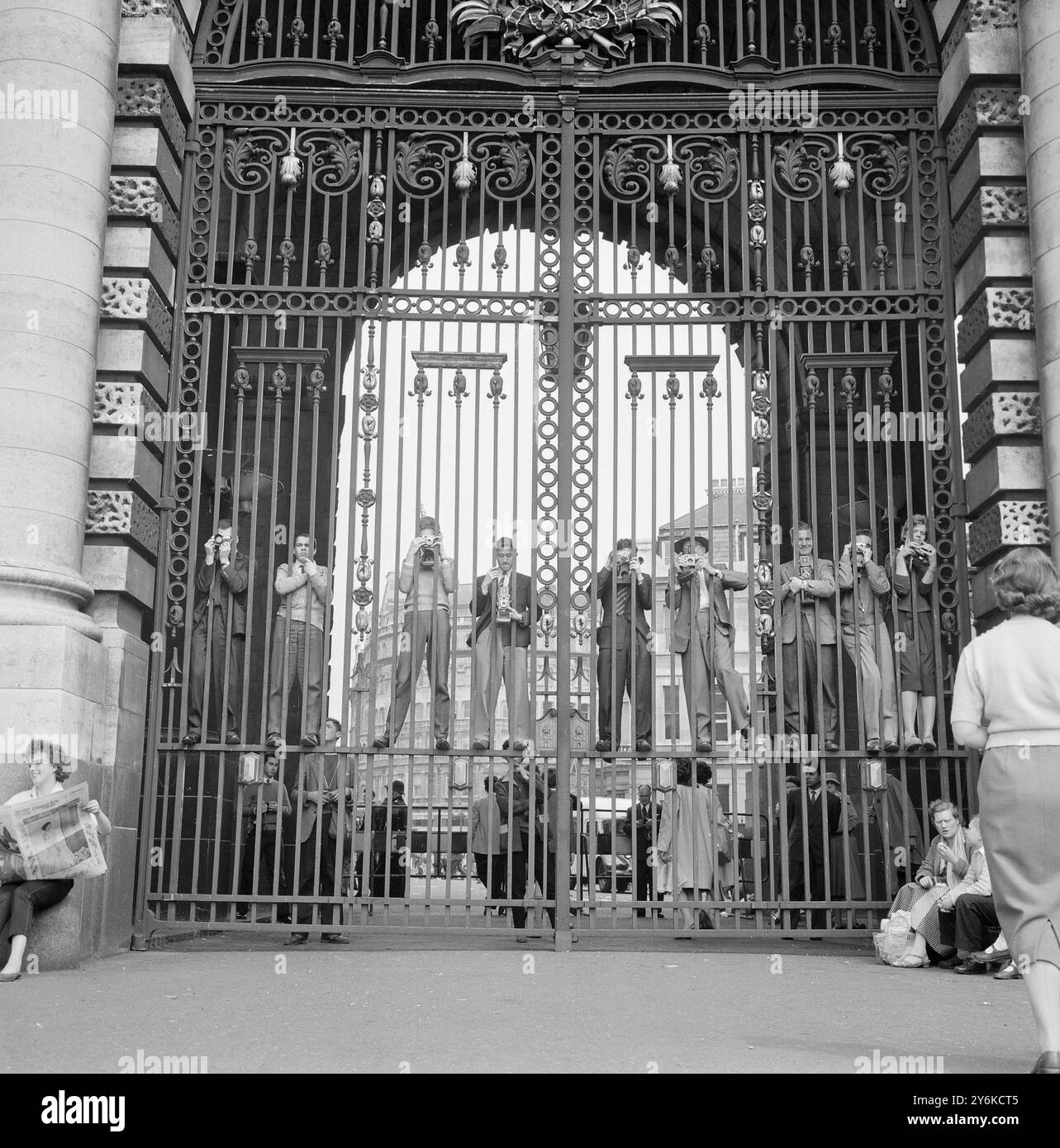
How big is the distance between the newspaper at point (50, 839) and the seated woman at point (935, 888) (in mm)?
5532

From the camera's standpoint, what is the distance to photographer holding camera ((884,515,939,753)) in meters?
10.7

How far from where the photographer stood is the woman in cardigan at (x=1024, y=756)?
5.12 m

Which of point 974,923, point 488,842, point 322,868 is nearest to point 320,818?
A: point 488,842

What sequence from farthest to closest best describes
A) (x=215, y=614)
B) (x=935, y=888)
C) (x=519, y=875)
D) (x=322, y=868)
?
(x=519, y=875)
(x=322, y=868)
(x=215, y=614)
(x=935, y=888)

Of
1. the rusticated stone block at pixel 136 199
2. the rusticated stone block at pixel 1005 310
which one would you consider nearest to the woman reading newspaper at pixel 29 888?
the rusticated stone block at pixel 136 199

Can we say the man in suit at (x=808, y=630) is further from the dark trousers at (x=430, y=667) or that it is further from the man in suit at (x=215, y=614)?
the man in suit at (x=215, y=614)

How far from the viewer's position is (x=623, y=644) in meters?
11.1

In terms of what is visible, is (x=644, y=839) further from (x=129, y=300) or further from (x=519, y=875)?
(x=129, y=300)

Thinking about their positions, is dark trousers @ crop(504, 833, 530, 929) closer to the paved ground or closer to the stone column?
the paved ground

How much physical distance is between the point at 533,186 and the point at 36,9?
3.99 m

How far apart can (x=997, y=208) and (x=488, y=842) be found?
6.21 metres

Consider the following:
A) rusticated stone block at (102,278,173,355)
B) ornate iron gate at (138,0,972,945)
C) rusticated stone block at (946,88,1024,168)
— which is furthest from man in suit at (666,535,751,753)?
rusticated stone block at (102,278,173,355)

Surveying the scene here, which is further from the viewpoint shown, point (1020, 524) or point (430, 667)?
point (430, 667)
